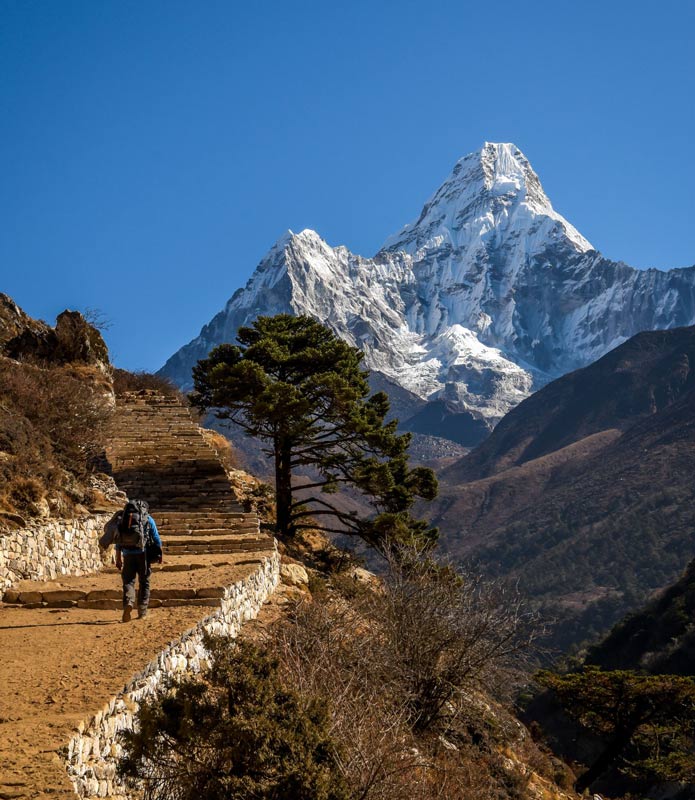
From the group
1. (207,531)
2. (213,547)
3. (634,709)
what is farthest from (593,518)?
(213,547)

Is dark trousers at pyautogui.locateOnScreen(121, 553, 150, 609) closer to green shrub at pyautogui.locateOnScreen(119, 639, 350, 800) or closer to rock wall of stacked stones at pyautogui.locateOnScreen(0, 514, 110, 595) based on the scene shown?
rock wall of stacked stones at pyautogui.locateOnScreen(0, 514, 110, 595)

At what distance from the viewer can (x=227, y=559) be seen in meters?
12.5

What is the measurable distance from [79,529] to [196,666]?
414 cm

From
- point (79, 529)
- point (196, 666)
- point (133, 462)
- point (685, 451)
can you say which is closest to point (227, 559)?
point (79, 529)

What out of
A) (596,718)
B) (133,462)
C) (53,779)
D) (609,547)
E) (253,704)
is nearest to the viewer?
(53,779)

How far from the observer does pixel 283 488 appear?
20.2 m

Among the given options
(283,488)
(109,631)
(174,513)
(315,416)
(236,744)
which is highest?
(315,416)

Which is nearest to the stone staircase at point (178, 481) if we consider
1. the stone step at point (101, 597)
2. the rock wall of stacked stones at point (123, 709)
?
the stone step at point (101, 597)

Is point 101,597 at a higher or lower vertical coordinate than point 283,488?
lower

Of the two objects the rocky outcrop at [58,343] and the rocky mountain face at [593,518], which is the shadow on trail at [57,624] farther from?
the rocky mountain face at [593,518]

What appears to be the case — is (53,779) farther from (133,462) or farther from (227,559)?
(133,462)

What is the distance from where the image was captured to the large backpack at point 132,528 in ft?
28.0

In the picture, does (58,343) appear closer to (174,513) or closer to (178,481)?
(178,481)

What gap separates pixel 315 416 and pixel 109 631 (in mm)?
11896
